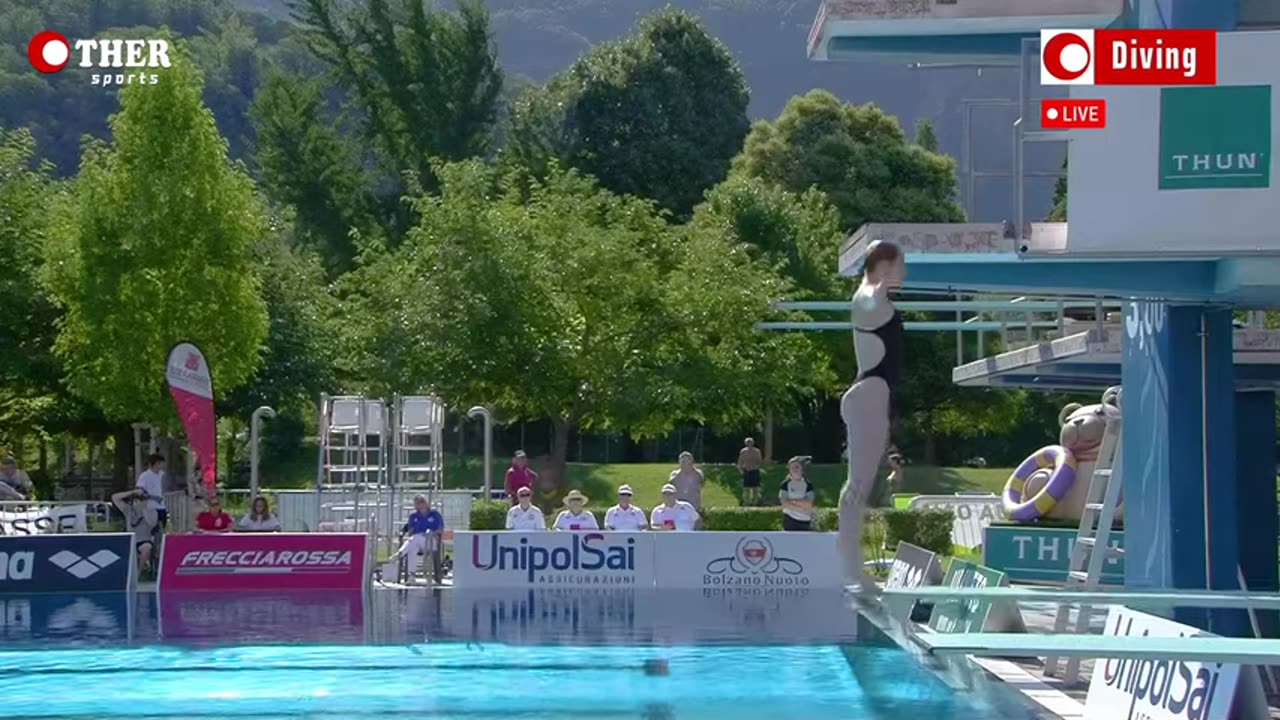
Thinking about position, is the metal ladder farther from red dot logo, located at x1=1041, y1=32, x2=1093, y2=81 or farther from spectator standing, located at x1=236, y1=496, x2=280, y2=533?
spectator standing, located at x1=236, y1=496, x2=280, y2=533

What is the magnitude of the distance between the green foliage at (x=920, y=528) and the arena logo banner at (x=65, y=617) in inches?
485

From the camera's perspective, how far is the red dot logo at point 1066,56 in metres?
14.5

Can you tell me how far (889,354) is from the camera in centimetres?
738

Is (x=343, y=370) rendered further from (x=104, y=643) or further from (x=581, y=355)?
(x=104, y=643)

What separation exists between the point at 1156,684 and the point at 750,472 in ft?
81.3

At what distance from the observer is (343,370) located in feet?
150

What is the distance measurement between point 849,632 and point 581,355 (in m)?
22.5

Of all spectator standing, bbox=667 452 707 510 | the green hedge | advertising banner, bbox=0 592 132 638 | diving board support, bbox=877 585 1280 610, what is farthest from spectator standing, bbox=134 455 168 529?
diving board support, bbox=877 585 1280 610

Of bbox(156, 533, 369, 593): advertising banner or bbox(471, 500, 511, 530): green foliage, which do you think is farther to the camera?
bbox(471, 500, 511, 530): green foliage

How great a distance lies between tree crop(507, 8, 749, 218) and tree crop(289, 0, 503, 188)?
77.9 inches

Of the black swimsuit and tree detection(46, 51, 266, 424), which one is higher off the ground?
tree detection(46, 51, 266, 424)

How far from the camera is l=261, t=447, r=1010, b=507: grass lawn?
1869 inches

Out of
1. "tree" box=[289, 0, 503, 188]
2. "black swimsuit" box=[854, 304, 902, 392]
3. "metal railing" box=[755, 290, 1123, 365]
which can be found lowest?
"black swimsuit" box=[854, 304, 902, 392]

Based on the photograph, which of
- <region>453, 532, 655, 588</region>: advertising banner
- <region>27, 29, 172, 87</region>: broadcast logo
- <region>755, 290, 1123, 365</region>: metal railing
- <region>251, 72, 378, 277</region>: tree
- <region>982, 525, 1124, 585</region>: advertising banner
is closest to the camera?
<region>755, 290, 1123, 365</region>: metal railing
